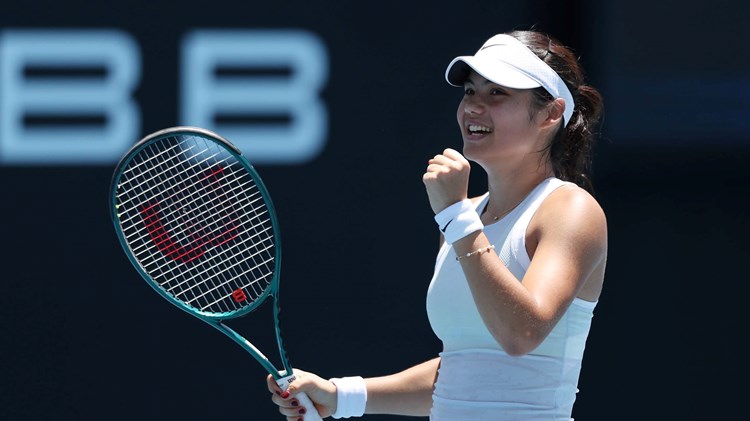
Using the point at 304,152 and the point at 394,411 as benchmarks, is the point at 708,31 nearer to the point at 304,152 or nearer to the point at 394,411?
the point at 304,152

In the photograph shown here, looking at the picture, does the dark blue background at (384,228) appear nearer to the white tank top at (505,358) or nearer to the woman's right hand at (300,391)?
the woman's right hand at (300,391)

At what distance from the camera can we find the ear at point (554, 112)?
2.21 m

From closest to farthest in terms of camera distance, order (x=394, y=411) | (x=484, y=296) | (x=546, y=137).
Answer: (x=484, y=296) → (x=546, y=137) → (x=394, y=411)

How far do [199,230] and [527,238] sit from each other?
84cm

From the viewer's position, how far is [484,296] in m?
1.91

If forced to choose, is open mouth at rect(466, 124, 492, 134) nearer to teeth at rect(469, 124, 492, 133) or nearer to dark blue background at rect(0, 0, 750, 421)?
teeth at rect(469, 124, 492, 133)

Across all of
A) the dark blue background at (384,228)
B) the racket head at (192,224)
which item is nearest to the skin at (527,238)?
the racket head at (192,224)

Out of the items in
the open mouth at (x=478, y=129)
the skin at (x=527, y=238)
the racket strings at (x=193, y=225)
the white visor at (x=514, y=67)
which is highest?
the white visor at (x=514, y=67)

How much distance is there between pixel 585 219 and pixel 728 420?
2.31 metres

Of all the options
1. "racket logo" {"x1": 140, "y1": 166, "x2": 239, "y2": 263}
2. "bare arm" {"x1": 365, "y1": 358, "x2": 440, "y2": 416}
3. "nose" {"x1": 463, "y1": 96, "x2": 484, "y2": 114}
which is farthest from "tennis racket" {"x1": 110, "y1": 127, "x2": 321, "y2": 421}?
"nose" {"x1": 463, "y1": 96, "x2": 484, "y2": 114}

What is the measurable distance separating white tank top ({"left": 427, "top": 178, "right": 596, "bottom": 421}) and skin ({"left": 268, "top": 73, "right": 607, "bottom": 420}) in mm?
36

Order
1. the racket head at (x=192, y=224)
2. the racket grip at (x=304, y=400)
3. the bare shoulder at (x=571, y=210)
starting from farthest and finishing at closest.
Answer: the racket head at (x=192, y=224) → the racket grip at (x=304, y=400) → the bare shoulder at (x=571, y=210)

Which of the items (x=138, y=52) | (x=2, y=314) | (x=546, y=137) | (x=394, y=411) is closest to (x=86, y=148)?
(x=138, y=52)

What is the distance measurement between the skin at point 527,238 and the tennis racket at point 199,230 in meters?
0.20
